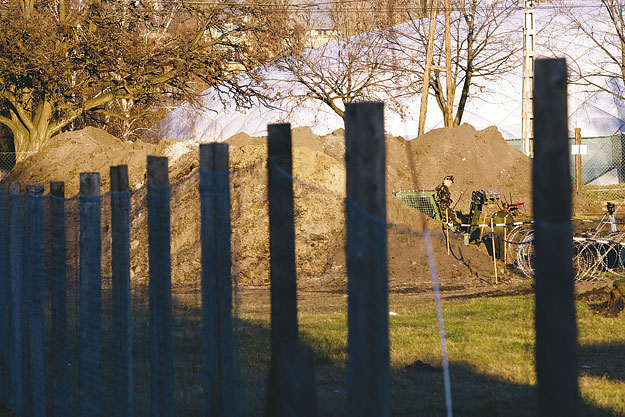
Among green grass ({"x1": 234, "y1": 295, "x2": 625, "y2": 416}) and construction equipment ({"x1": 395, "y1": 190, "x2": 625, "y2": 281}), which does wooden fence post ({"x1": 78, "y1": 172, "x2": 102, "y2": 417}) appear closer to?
green grass ({"x1": 234, "y1": 295, "x2": 625, "y2": 416})

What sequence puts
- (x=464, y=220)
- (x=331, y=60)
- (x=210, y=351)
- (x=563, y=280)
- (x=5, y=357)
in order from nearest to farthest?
1. (x=563, y=280)
2. (x=210, y=351)
3. (x=5, y=357)
4. (x=464, y=220)
5. (x=331, y=60)

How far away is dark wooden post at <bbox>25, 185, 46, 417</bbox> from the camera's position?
20.6 feet

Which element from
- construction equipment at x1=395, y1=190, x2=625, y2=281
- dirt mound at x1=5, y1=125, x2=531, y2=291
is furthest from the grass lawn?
dirt mound at x1=5, y1=125, x2=531, y2=291

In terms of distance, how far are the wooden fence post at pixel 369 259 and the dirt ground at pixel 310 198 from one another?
331 inches

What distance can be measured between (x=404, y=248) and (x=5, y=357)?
1146 centimetres

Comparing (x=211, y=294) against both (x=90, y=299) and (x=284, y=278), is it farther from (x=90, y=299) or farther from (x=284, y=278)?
(x=90, y=299)

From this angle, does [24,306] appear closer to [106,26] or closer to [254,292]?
[254,292]

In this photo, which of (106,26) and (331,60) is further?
(331,60)

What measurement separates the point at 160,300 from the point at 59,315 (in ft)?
5.67

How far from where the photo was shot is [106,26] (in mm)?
26312

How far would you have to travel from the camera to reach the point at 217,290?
4.23 meters

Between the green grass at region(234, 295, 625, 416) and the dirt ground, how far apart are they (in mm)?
1604

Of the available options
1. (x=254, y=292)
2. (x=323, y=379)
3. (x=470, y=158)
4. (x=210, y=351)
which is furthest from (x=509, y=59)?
(x=210, y=351)

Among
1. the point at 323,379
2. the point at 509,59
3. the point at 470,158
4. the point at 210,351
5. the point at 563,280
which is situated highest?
the point at 509,59
